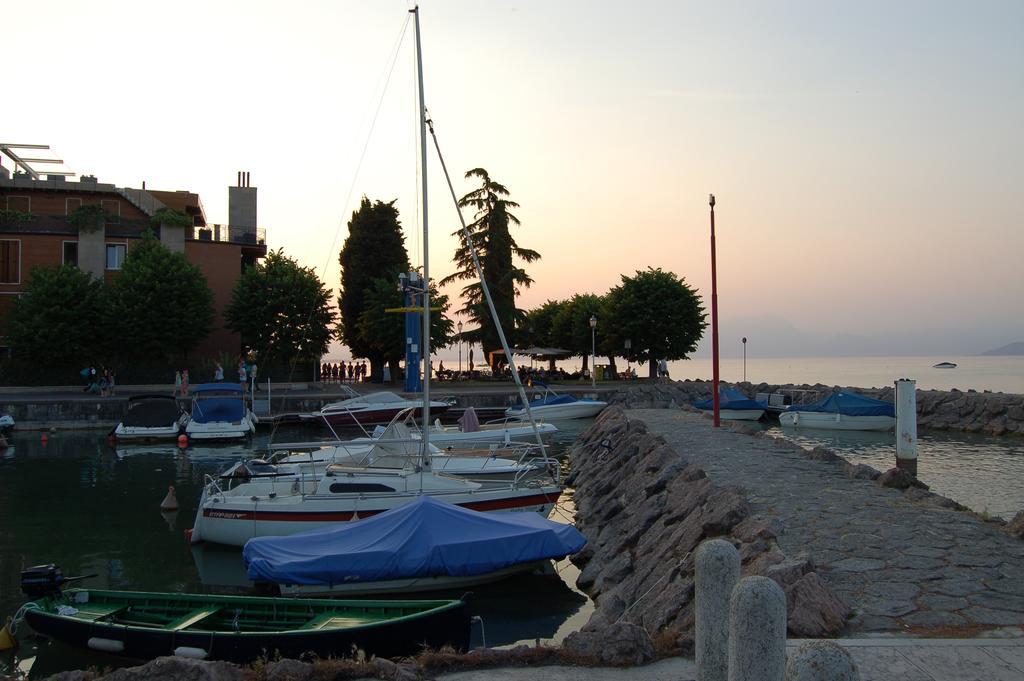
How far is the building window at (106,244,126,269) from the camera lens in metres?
59.4

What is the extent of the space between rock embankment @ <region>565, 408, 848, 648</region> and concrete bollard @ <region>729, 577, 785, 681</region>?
3.21 metres

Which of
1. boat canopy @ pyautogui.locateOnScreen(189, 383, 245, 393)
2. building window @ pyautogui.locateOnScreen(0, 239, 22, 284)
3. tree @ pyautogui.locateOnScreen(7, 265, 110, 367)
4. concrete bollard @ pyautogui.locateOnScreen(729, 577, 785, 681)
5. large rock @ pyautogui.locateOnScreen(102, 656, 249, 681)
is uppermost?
building window @ pyautogui.locateOnScreen(0, 239, 22, 284)

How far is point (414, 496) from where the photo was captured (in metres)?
18.3

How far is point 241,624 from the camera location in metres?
11.2

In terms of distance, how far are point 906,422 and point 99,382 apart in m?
48.3

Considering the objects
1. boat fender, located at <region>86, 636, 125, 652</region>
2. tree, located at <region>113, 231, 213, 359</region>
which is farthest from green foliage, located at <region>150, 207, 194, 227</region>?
boat fender, located at <region>86, 636, 125, 652</region>

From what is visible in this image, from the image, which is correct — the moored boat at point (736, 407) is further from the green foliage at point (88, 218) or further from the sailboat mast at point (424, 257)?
the green foliage at point (88, 218)

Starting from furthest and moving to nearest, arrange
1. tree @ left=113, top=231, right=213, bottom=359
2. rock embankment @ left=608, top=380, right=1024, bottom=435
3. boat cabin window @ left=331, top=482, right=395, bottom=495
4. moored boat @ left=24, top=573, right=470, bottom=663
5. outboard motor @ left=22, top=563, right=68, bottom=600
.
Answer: tree @ left=113, top=231, right=213, bottom=359 < rock embankment @ left=608, top=380, right=1024, bottom=435 < boat cabin window @ left=331, top=482, right=395, bottom=495 < outboard motor @ left=22, top=563, right=68, bottom=600 < moored boat @ left=24, top=573, right=470, bottom=663

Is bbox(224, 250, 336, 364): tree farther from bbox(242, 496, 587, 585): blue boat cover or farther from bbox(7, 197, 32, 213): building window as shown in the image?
bbox(242, 496, 587, 585): blue boat cover

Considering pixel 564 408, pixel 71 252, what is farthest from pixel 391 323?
pixel 71 252

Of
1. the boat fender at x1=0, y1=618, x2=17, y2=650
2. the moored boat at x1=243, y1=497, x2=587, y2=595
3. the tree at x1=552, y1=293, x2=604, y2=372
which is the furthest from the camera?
the tree at x1=552, y1=293, x2=604, y2=372

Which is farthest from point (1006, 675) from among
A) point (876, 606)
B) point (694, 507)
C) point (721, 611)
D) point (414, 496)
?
point (414, 496)

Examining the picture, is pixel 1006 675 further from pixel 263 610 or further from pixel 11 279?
pixel 11 279

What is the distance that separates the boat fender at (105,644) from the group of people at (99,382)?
4379 centimetres
